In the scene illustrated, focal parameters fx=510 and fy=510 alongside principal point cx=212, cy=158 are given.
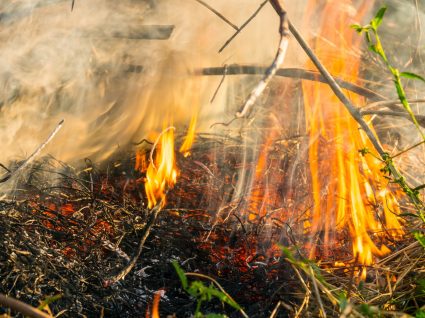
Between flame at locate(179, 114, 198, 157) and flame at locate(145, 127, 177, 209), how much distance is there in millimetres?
134

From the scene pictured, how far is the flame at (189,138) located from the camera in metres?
3.91

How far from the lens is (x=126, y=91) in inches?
150

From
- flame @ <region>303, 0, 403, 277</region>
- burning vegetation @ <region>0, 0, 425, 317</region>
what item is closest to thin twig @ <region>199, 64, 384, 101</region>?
burning vegetation @ <region>0, 0, 425, 317</region>

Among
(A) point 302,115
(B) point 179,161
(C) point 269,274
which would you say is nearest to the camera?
(C) point 269,274

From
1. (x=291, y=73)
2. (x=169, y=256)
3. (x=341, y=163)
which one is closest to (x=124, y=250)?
(x=169, y=256)

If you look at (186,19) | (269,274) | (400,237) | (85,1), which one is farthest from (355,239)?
(85,1)

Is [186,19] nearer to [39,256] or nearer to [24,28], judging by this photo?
[24,28]

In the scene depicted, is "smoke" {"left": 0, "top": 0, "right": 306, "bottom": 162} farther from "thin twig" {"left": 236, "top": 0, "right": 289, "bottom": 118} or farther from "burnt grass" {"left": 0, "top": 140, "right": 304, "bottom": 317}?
"thin twig" {"left": 236, "top": 0, "right": 289, "bottom": 118}

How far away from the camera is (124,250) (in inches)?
112

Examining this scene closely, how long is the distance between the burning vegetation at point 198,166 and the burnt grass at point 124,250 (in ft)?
0.04

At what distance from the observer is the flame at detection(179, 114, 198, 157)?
154 inches

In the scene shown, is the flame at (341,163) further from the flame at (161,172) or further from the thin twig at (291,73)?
the flame at (161,172)

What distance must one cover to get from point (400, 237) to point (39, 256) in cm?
205

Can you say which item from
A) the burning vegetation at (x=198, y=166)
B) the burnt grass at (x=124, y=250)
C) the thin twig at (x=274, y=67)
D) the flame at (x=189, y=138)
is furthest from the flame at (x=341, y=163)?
the thin twig at (x=274, y=67)
